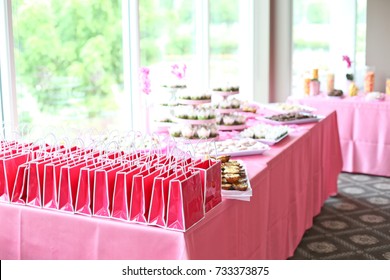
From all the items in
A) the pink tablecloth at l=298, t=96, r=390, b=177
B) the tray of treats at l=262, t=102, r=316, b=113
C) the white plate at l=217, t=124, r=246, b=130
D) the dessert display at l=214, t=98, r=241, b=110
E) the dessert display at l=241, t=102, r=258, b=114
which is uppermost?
the dessert display at l=214, t=98, r=241, b=110

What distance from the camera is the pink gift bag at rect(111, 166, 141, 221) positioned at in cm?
181

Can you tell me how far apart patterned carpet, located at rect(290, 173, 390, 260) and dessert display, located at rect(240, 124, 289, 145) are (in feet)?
2.34

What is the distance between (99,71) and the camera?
3688mm

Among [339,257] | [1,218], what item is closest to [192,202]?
[1,218]

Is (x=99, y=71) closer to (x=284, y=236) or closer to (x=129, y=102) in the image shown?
(x=129, y=102)

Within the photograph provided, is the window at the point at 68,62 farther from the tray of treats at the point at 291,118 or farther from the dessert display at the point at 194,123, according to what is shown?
the tray of treats at the point at 291,118

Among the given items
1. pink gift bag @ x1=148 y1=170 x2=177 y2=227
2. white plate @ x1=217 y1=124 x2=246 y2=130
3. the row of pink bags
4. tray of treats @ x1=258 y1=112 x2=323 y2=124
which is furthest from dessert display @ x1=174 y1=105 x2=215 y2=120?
pink gift bag @ x1=148 y1=170 x2=177 y2=227

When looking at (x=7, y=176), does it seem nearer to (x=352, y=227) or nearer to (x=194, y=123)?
(x=194, y=123)

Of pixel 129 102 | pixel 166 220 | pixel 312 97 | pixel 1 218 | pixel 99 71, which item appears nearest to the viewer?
pixel 166 220

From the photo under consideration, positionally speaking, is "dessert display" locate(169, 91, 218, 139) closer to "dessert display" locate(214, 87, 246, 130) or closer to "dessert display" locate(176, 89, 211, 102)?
"dessert display" locate(176, 89, 211, 102)

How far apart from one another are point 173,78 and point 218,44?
1.57m

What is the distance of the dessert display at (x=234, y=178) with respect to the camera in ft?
6.91

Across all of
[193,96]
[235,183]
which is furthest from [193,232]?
[193,96]

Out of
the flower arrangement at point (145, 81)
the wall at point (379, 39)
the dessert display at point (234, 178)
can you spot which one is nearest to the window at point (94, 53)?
the flower arrangement at point (145, 81)
